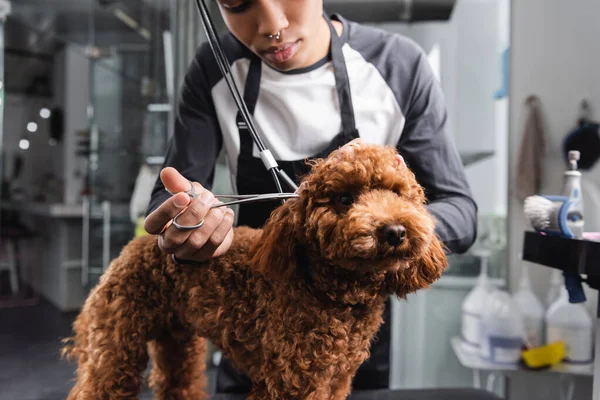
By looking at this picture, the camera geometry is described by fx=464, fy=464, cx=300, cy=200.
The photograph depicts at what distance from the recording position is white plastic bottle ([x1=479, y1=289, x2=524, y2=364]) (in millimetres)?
2016

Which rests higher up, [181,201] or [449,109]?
[449,109]

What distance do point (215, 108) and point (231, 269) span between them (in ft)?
1.15

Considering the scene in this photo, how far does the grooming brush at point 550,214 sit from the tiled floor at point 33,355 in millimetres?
805

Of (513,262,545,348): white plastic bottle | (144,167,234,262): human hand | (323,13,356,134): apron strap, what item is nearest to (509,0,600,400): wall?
(513,262,545,348): white plastic bottle

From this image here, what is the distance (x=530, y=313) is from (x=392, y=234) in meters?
1.87

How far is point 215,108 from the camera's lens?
90 cm

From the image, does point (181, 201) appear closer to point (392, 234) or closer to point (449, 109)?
point (392, 234)

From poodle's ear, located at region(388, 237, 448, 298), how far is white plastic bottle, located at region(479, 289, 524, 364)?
1.63m

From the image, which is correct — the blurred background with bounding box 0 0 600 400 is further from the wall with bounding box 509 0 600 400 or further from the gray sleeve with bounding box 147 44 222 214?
the gray sleeve with bounding box 147 44 222 214

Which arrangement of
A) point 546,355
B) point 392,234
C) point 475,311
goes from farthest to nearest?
point 475,311, point 546,355, point 392,234

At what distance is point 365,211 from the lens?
547 millimetres

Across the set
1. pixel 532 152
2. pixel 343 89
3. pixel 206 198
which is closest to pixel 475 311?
pixel 532 152

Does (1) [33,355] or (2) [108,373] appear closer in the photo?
(2) [108,373]

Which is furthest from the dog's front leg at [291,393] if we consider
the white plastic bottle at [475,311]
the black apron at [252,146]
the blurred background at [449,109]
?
the white plastic bottle at [475,311]
